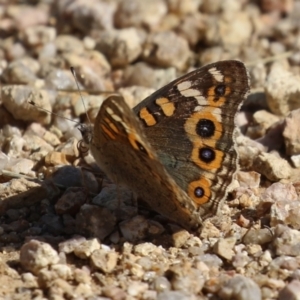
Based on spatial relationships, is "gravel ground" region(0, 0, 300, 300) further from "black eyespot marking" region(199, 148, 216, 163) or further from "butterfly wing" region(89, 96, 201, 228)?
"black eyespot marking" region(199, 148, 216, 163)

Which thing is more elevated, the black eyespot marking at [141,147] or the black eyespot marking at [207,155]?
the black eyespot marking at [141,147]

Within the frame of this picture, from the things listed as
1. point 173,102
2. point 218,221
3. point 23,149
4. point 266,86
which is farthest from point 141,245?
point 266,86

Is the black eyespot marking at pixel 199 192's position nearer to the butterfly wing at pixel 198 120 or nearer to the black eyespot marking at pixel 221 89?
the butterfly wing at pixel 198 120

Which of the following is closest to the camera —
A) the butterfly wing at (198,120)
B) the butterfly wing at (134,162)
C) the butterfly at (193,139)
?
the butterfly wing at (134,162)

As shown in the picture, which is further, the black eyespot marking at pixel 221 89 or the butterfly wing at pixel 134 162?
the black eyespot marking at pixel 221 89

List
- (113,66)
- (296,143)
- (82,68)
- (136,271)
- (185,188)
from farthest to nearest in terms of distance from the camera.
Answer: (113,66)
(82,68)
(296,143)
(185,188)
(136,271)

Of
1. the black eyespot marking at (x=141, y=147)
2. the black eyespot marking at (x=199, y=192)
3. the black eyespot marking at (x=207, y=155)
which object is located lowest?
the black eyespot marking at (x=199, y=192)

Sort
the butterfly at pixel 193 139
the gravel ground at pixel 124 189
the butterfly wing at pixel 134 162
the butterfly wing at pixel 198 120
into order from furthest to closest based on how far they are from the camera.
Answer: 1. the butterfly wing at pixel 198 120
2. the butterfly at pixel 193 139
3. the gravel ground at pixel 124 189
4. the butterfly wing at pixel 134 162

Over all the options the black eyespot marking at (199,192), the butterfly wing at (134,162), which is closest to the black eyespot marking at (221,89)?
the black eyespot marking at (199,192)

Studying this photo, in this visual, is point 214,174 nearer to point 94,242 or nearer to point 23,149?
point 94,242
